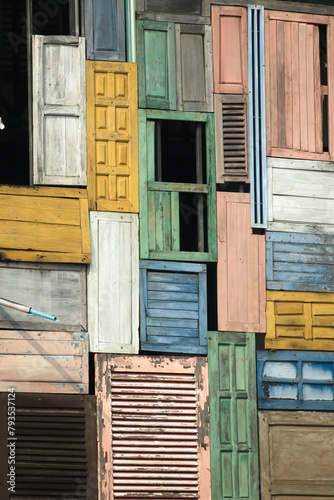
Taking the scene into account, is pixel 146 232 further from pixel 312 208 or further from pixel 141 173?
pixel 312 208

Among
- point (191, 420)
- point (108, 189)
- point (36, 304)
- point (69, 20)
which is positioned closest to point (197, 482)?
point (191, 420)


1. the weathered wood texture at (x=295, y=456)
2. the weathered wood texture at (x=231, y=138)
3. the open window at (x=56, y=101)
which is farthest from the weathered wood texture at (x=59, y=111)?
the weathered wood texture at (x=295, y=456)

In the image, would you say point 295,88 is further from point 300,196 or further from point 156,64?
point 156,64

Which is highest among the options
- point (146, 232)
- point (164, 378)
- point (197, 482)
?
point (146, 232)

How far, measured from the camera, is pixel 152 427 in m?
12.6

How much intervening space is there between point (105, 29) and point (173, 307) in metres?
3.45

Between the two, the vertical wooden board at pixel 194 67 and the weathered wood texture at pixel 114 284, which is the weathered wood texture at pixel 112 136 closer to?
the weathered wood texture at pixel 114 284

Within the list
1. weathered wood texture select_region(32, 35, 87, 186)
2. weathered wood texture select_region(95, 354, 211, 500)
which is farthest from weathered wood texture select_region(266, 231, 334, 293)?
weathered wood texture select_region(32, 35, 87, 186)

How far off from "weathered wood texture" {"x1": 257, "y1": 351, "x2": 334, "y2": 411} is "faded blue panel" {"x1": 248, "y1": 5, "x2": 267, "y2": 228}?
1634 mm

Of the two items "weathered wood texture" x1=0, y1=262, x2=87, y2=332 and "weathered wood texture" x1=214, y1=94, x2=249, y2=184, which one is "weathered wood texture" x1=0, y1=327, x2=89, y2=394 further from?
"weathered wood texture" x1=214, y1=94, x2=249, y2=184

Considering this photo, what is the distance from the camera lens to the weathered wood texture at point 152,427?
12383mm

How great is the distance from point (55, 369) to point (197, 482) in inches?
81.7

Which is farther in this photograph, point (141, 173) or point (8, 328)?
point (141, 173)

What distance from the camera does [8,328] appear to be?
40.3ft
